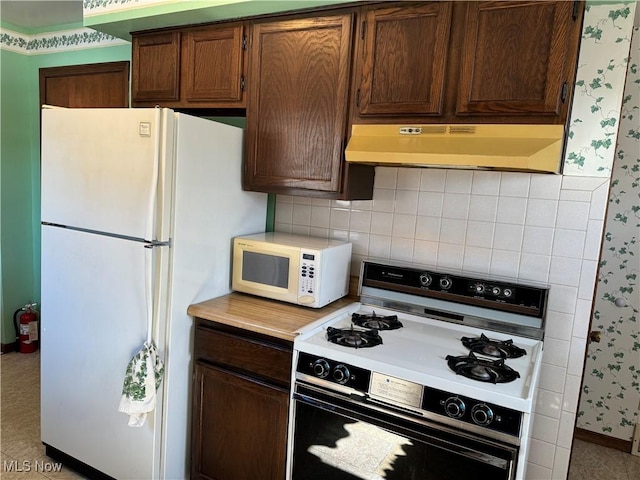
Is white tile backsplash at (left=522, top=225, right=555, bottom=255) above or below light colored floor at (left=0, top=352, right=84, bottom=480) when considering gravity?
above

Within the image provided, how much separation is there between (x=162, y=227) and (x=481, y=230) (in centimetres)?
138

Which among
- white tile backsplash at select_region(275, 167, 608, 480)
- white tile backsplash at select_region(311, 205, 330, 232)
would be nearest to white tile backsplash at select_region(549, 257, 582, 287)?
white tile backsplash at select_region(275, 167, 608, 480)

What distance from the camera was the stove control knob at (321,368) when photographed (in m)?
1.73

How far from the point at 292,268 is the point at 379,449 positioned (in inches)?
32.8

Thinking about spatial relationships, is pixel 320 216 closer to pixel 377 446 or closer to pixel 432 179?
pixel 432 179

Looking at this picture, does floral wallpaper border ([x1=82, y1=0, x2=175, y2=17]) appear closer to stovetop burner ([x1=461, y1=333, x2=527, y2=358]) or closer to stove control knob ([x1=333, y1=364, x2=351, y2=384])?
stove control knob ([x1=333, y1=364, x2=351, y2=384])

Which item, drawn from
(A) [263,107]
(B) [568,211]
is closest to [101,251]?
(A) [263,107]

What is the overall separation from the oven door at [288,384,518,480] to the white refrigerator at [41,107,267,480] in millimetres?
659

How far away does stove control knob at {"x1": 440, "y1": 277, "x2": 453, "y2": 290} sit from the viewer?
2.07 meters

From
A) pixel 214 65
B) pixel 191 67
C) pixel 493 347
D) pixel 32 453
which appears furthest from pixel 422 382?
pixel 32 453

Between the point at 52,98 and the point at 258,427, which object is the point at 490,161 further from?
the point at 52,98

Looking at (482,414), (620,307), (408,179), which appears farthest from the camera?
(620,307)

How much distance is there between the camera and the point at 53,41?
11.1ft

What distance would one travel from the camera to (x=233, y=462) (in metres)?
2.01
